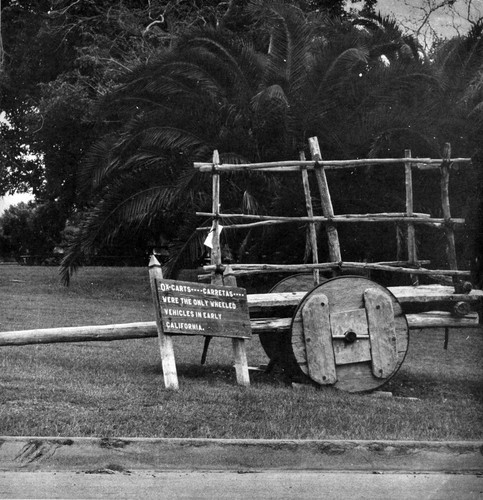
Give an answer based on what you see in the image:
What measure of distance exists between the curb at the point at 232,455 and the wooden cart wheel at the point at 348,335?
274 centimetres

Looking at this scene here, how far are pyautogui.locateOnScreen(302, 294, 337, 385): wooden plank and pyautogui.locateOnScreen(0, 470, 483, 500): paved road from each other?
2.90 meters

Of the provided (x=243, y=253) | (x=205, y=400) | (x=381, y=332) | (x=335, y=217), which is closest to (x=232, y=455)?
(x=205, y=400)

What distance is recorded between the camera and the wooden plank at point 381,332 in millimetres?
8844

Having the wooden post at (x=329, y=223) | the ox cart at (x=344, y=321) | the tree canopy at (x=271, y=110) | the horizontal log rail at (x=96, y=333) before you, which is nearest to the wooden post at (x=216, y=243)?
the ox cart at (x=344, y=321)

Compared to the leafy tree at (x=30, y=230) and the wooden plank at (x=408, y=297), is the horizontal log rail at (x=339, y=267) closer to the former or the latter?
the wooden plank at (x=408, y=297)

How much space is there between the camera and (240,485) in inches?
214

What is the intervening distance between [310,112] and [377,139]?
1.45 meters

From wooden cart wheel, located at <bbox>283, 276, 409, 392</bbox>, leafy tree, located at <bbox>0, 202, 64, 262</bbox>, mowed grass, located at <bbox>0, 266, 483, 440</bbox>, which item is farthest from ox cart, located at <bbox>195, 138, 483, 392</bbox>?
leafy tree, located at <bbox>0, 202, 64, 262</bbox>

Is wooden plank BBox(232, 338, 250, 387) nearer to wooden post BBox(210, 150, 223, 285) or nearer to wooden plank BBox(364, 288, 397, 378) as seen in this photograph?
wooden post BBox(210, 150, 223, 285)

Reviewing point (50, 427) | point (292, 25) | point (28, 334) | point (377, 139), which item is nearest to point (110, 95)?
point (292, 25)

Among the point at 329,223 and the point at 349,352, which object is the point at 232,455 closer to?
the point at 349,352

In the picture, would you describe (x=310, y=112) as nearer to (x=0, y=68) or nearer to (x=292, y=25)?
(x=292, y=25)

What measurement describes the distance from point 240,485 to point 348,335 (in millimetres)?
3514

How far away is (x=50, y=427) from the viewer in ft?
21.1
